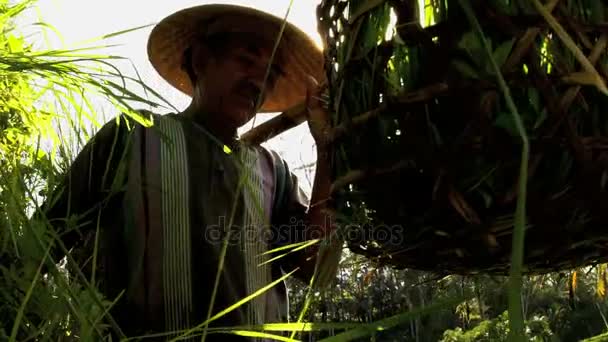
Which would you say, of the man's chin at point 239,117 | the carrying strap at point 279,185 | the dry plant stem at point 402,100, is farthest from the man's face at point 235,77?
the dry plant stem at point 402,100

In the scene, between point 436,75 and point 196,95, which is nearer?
point 436,75

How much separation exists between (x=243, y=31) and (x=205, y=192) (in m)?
0.23

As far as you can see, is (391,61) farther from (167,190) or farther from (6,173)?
(167,190)

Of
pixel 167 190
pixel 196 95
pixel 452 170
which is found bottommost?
pixel 452 170

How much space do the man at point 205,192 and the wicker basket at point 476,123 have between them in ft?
0.95

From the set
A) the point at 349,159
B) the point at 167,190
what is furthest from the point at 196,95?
the point at 349,159

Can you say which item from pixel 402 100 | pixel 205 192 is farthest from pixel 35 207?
pixel 205 192

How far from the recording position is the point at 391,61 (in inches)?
12.4

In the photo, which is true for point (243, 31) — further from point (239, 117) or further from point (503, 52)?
point (503, 52)

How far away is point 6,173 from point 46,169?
0.06m

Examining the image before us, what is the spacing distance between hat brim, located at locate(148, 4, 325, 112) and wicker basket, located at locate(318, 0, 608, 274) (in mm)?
487

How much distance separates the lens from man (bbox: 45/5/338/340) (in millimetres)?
758

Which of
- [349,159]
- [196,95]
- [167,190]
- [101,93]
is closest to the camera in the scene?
[101,93]

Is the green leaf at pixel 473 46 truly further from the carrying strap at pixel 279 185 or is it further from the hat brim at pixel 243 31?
the carrying strap at pixel 279 185
